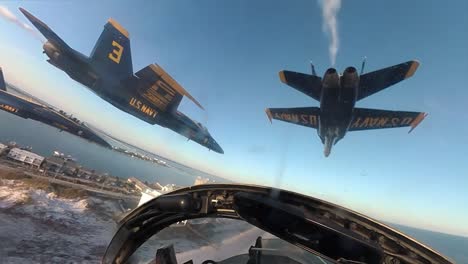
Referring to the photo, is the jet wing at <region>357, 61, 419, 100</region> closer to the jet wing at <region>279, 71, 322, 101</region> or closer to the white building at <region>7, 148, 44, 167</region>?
the jet wing at <region>279, 71, 322, 101</region>

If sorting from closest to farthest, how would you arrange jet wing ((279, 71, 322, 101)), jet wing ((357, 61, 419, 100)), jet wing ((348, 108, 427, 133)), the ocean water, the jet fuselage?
the jet fuselage
jet wing ((357, 61, 419, 100))
jet wing ((279, 71, 322, 101))
jet wing ((348, 108, 427, 133))
the ocean water

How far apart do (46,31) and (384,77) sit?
2709 centimetres

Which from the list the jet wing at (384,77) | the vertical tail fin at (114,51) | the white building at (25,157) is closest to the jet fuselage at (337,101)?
the jet wing at (384,77)

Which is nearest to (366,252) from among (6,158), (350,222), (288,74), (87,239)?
(350,222)

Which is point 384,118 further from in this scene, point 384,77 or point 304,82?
point 304,82

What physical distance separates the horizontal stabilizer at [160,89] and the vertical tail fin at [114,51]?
5.23 feet

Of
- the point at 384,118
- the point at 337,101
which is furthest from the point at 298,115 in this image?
the point at 384,118

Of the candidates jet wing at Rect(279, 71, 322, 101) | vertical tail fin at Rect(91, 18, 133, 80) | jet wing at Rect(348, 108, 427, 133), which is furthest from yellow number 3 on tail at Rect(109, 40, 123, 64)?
jet wing at Rect(348, 108, 427, 133)

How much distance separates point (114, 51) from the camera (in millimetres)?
25703

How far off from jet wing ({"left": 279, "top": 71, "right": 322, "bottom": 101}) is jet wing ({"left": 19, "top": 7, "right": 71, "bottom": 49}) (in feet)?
63.1

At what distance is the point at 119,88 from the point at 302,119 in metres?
18.0

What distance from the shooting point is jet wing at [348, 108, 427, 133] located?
845 inches

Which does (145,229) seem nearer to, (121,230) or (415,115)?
(121,230)

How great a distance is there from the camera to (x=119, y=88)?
2595 cm
